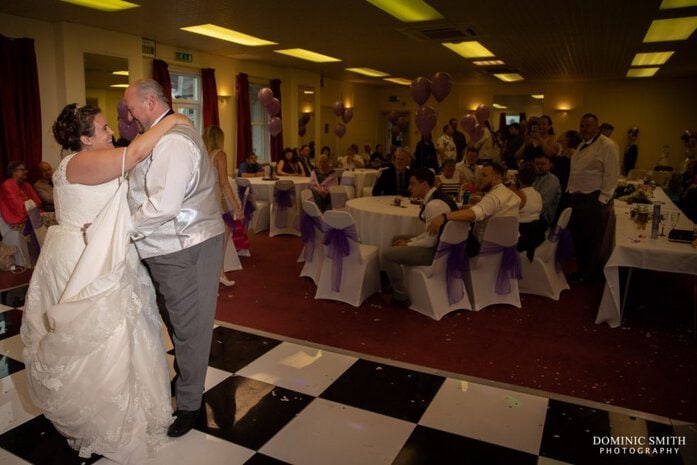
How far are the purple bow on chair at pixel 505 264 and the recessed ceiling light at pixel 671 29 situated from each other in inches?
201

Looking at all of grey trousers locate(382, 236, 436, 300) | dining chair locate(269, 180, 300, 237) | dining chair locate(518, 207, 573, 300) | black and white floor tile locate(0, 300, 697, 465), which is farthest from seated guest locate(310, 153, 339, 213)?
black and white floor tile locate(0, 300, 697, 465)

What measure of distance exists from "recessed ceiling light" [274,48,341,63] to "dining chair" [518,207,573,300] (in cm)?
668

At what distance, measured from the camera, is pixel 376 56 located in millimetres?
10586

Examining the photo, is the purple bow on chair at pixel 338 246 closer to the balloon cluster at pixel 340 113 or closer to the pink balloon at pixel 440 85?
the pink balloon at pixel 440 85

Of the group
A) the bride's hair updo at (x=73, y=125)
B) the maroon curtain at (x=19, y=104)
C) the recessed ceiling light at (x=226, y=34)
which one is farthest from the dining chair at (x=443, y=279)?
the maroon curtain at (x=19, y=104)

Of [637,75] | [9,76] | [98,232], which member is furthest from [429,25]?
[637,75]

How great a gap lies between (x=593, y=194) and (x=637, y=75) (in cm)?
1081

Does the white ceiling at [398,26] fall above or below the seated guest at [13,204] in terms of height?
above

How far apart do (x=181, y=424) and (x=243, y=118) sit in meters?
9.60

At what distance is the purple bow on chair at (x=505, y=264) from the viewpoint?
4172mm

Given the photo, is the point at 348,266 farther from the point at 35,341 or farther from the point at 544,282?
the point at 35,341

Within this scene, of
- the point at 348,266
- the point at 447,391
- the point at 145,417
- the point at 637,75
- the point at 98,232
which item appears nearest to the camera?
the point at 98,232

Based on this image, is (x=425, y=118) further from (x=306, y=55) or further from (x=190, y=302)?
(x=190, y=302)

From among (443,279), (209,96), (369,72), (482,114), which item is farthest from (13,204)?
(369,72)
